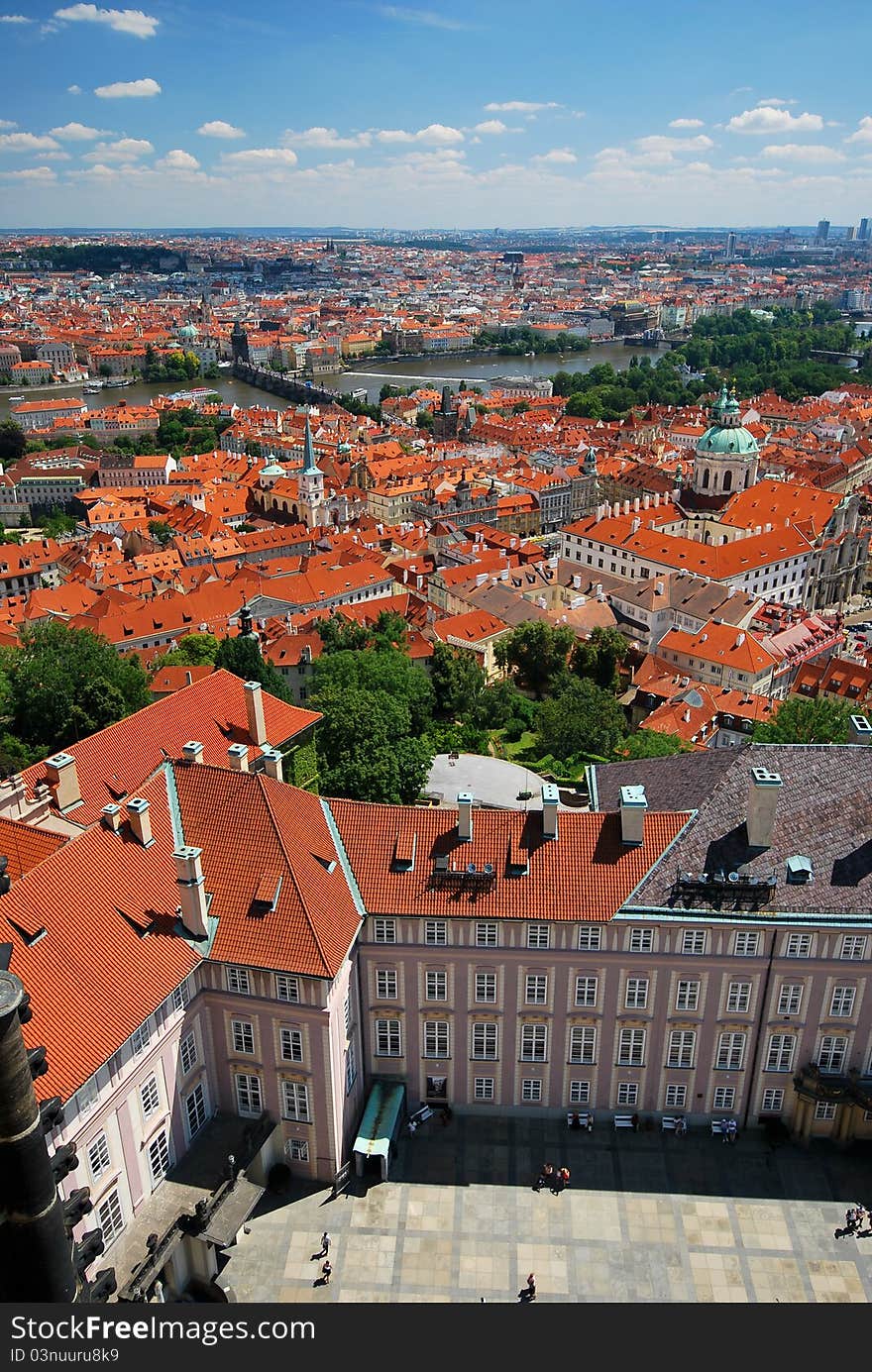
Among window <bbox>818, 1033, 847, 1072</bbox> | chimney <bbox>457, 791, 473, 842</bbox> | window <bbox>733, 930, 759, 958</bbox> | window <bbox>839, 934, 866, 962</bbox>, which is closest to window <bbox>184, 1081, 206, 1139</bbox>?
chimney <bbox>457, 791, 473, 842</bbox>

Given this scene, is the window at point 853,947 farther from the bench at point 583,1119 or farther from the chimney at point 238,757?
the chimney at point 238,757

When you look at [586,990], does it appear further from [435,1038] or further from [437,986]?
[435,1038]

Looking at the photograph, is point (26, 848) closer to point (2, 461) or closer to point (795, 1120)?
point (795, 1120)

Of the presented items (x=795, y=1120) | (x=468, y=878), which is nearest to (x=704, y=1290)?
(x=795, y=1120)

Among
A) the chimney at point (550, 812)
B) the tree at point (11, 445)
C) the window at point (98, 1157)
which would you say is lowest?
the tree at point (11, 445)

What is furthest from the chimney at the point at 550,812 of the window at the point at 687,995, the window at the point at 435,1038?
the window at the point at 435,1038
